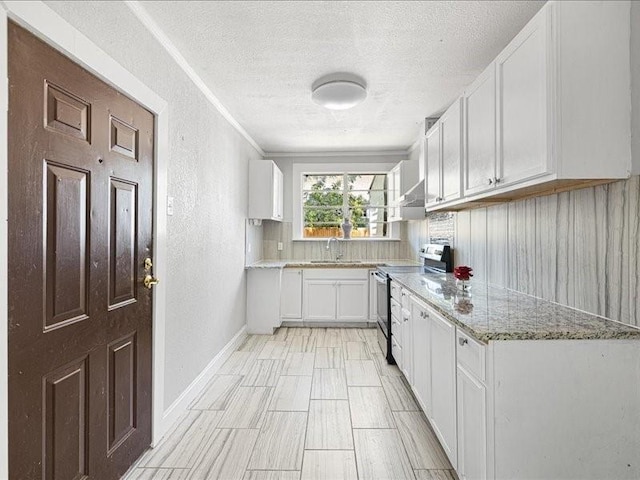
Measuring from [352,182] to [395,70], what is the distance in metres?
2.75

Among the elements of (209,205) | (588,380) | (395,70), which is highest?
(395,70)

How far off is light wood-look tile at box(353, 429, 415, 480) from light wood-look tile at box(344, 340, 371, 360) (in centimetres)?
136

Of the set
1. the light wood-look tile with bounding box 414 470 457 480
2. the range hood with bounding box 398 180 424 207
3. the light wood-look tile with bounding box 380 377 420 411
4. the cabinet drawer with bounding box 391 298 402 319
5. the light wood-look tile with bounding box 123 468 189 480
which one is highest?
the range hood with bounding box 398 180 424 207

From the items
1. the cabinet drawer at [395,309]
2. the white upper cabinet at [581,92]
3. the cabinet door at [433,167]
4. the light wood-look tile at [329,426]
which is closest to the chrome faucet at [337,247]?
the cabinet drawer at [395,309]

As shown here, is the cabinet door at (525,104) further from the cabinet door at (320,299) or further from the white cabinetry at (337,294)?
the cabinet door at (320,299)

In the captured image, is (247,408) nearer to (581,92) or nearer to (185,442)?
(185,442)

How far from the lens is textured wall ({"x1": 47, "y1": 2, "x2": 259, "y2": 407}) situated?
1.73 meters

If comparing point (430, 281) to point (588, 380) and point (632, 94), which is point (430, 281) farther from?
point (632, 94)

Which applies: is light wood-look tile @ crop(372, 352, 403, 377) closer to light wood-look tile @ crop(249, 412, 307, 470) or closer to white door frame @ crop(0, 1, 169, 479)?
light wood-look tile @ crop(249, 412, 307, 470)

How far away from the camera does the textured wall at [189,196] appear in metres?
1.73

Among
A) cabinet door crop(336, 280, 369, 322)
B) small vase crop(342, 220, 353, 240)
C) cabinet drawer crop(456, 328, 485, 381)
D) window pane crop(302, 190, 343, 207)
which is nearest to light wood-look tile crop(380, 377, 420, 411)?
cabinet drawer crop(456, 328, 485, 381)

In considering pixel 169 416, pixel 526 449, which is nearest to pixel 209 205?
pixel 169 416

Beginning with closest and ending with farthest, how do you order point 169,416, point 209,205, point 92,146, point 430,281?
1. point 92,146
2. point 169,416
3. point 430,281
4. point 209,205

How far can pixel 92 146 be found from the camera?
5.00 feet
